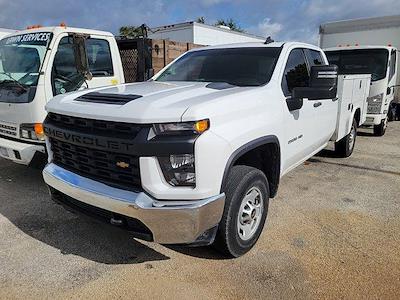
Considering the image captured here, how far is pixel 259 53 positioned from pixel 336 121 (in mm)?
2117

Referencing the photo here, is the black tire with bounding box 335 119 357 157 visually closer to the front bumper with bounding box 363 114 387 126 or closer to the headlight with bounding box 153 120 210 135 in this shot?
the front bumper with bounding box 363 114 387 126

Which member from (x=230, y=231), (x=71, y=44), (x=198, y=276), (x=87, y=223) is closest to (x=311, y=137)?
(x=230, y=231)

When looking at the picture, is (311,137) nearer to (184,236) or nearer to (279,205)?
(279,205)

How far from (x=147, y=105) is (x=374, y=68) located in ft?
27.0

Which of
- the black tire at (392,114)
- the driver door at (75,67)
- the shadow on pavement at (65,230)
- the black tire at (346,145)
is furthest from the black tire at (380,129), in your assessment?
the shadow on pavement at (65,230)

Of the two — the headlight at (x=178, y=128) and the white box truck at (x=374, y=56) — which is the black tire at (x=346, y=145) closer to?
the white box truck at (x=374, y=56)

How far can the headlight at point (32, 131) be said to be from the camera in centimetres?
453

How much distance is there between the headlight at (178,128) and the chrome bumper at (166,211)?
48 cm

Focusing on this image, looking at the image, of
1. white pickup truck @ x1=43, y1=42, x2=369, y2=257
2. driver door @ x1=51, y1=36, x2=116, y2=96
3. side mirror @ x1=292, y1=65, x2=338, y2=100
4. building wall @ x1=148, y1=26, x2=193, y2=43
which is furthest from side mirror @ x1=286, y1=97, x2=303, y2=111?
building wall @ x1=148, y1=26, x2=193, y2=43

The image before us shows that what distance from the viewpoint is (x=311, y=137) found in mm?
4609

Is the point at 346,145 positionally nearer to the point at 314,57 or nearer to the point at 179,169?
the point at 314,57

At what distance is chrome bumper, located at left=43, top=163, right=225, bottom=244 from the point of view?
8.52ft

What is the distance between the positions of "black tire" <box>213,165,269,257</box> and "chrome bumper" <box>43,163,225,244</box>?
0.19 meters

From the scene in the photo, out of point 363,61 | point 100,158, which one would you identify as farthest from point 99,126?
point 363,61
